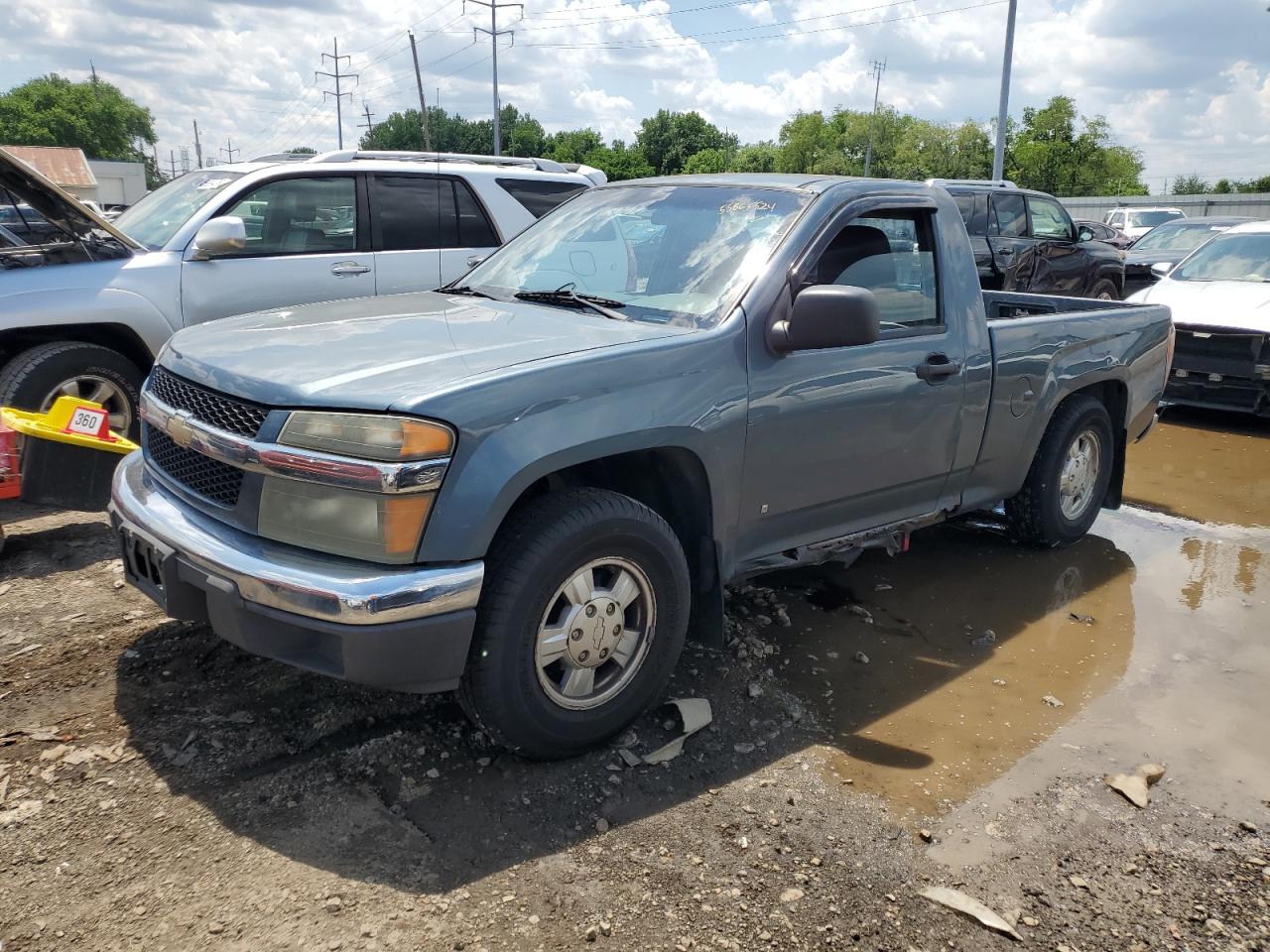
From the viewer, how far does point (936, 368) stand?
418 cm

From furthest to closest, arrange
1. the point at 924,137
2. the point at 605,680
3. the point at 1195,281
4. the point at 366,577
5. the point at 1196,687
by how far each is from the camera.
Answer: the point at 924,137 → the point at 1195,281 → the point at 1196,687 → the point at 605,680 → the point at 366,577

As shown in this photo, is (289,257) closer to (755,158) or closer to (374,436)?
(374,436)

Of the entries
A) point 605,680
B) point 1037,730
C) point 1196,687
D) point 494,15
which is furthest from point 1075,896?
point 494,15

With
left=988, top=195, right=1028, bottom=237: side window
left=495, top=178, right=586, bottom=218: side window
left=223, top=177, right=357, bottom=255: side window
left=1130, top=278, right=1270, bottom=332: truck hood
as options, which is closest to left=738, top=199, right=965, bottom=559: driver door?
left=495, top=178, right=586, bottom=218: side window

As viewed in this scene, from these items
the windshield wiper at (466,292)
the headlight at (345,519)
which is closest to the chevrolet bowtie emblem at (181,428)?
the headlight at (345,519)

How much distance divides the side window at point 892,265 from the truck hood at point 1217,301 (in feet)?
16.2

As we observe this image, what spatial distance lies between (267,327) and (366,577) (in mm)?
1281

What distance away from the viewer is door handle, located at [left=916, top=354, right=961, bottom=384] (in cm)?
413

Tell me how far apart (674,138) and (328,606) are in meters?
102

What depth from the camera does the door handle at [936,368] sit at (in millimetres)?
4133

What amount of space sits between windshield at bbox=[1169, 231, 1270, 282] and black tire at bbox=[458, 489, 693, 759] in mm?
8485

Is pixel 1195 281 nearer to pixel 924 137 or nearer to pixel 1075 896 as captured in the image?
pixel 1075 896

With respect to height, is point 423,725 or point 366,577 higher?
point 366,577

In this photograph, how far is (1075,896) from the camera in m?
2.78
